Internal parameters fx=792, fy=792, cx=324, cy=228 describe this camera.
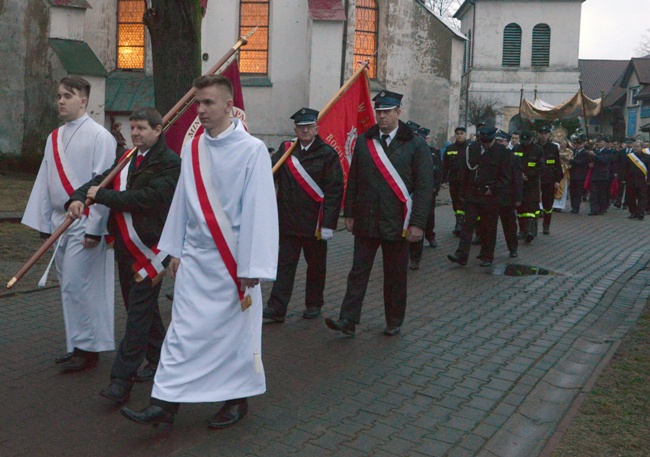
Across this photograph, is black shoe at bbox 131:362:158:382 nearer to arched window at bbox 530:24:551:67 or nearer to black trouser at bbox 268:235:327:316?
black trouser at bbox 268:235:327:316

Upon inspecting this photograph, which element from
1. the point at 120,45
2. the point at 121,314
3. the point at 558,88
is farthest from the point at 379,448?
the point at 558,88

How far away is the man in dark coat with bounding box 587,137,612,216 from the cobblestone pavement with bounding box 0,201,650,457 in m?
11.1

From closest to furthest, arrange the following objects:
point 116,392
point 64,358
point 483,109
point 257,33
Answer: point 116,392, point 64,358, point 257,33, point 483,109

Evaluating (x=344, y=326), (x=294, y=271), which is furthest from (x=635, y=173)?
(x=344, y=326)

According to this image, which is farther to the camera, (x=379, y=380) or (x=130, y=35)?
(x=130, y=35)

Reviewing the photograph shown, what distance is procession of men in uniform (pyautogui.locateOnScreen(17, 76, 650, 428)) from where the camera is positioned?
471cm

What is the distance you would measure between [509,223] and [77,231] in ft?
25.7

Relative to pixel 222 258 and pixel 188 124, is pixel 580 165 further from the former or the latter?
pixel 222 258

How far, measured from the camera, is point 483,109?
45.8 meters

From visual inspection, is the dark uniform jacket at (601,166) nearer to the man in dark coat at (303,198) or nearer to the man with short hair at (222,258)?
the man in dark coat at (303,198)

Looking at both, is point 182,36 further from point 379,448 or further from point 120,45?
point 120,45

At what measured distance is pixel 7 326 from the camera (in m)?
7.17

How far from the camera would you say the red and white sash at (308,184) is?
25.4 feet

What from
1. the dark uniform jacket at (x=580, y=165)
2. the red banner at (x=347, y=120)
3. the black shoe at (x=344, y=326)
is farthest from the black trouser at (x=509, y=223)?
the dark uniform jacket at (x=580, y=165)
